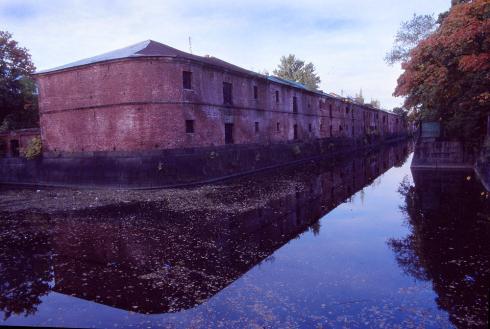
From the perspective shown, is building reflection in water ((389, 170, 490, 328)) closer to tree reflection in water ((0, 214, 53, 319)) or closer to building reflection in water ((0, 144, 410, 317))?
building reflection in water ((0, 144, 410, 317))

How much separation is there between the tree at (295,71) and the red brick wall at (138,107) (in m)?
44.9

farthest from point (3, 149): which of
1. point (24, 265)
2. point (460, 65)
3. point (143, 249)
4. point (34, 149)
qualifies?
point (460, 65)

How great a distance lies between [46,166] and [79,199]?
937cm

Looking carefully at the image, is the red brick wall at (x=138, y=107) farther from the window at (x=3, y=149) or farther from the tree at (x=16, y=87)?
the tree at (x=16, y=87)

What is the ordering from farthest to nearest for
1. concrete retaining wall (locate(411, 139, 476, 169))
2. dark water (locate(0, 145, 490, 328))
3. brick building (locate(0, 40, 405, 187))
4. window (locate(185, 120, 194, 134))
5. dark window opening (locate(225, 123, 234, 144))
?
dark window opening (locate(225, 123, 234, 144)), concrete retaining wall (locate(411, 139, 476, 169)), window (locate(185, 120, 194, 134)), brick building (locate(0, 40, 405, 187)), dark water (locate(0, 145, 490, 328))

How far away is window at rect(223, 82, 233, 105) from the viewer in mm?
24375

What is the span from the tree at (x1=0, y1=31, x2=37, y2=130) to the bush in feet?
27.8

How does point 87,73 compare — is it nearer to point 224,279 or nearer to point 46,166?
point 46,166

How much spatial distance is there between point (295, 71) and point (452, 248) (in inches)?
2617

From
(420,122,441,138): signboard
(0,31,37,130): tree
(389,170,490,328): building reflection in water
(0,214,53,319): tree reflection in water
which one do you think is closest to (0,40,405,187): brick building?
(0,31,37,130): tree

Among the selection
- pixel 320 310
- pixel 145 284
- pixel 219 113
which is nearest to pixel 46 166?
pixel 219 113

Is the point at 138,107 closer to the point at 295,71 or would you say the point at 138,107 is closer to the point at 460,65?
the point at 460,65

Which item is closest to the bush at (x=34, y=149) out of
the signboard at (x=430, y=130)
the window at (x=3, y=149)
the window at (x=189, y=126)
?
the window at (x=3, y=149)

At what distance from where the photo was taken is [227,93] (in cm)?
2470
